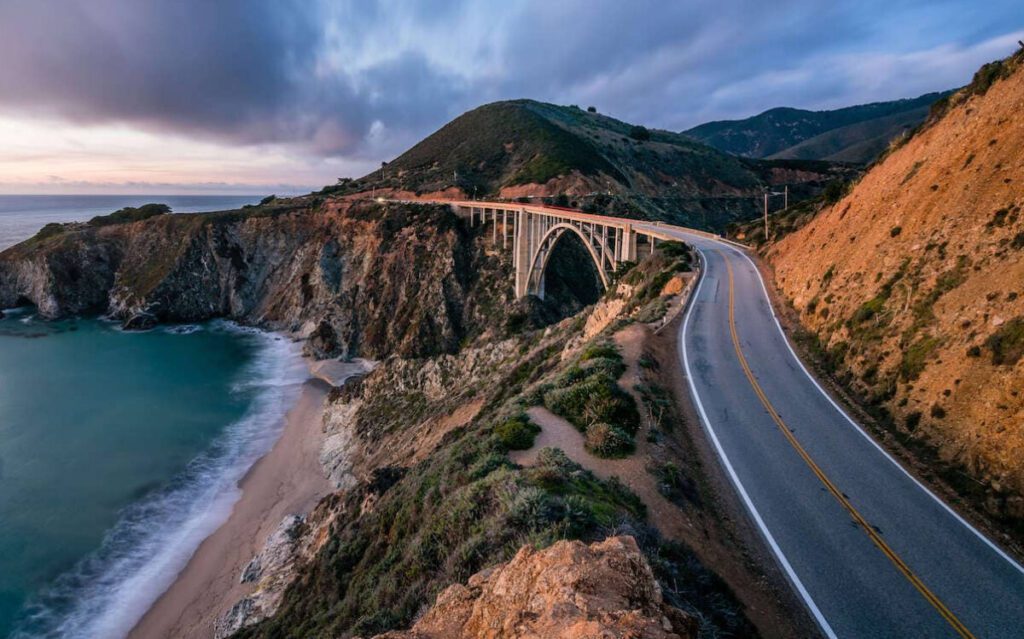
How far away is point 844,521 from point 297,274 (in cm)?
7351

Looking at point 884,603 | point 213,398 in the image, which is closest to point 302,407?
point 213,398

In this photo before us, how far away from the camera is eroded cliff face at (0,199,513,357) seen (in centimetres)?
5734

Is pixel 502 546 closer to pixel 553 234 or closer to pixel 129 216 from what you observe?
pixel 553 234

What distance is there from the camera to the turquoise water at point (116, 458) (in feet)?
76.3

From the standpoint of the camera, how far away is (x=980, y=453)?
11.3m

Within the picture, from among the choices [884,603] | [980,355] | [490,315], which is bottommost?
[490,315]

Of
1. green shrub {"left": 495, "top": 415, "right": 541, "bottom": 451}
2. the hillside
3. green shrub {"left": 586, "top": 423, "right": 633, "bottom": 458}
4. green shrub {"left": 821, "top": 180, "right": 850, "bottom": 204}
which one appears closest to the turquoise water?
green shrub {"left": 495, "top": 415, "right": 541, "bottom": 451}

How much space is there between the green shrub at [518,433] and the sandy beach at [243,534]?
16878 millimetres

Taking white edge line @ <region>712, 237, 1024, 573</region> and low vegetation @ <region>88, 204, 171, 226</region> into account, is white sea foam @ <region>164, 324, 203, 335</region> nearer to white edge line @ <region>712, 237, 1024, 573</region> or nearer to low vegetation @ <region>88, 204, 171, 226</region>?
low vegetation @ <region>88, 204, 171, 226</region>

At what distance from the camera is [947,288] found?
1561 cm

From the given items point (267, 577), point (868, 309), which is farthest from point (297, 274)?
point (868, 309)

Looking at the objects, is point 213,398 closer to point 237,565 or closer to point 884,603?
point 237,565

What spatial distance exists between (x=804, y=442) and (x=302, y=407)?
41.0m

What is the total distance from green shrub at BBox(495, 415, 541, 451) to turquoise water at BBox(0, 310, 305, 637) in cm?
2117
